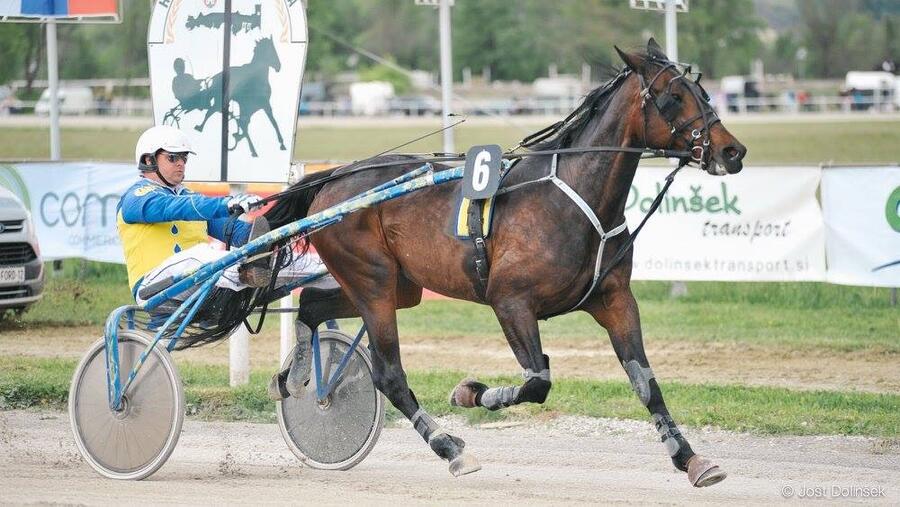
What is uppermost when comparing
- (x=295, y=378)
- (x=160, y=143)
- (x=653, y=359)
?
(x=160, y=143)

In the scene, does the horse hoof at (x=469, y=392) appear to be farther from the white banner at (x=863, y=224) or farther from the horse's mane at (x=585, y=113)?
the white banner at (x=863, y=224)

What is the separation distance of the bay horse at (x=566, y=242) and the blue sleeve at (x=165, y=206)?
85 centimetres

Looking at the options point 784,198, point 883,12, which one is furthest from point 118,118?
point 883,12

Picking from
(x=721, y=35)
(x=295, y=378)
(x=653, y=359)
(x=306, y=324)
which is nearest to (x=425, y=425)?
(x=295, y=378)

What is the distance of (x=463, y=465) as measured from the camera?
6188mm

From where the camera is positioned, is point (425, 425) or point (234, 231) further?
point (234, 231)

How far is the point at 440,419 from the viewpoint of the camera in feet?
27.4

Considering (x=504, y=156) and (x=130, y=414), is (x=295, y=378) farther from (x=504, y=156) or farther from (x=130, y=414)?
(x=504, y=156)

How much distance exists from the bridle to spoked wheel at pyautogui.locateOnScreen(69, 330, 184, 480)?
255cm

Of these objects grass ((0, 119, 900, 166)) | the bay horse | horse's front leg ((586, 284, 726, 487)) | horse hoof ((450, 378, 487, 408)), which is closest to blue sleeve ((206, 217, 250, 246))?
the bay horse

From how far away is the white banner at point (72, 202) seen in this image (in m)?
13.6

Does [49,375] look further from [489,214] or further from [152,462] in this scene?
[489,214]

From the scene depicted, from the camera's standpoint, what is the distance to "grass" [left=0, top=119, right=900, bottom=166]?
105ft

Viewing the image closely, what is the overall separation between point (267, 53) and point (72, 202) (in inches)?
238
